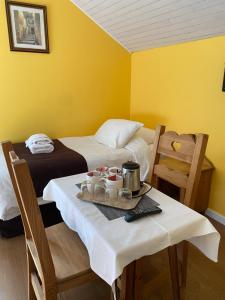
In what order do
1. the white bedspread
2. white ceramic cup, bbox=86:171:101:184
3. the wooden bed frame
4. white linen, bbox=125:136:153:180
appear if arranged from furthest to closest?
white linen, bbox=125:136:153:180 → the wooden bed frame → the white bedspread → white ceramic cup, bbox=86:171:101:184

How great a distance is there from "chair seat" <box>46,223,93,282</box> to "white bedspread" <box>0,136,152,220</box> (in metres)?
0.63

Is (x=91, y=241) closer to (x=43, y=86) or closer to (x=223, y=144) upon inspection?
(x=223, y=144)

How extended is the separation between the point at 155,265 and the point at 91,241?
0.99 m

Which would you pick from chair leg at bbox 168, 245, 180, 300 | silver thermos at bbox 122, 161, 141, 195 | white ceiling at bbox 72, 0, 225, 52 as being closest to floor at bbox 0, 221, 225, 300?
chair leg at bbox 168, 245, 180, 300

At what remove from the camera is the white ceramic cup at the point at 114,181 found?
3.77 feet

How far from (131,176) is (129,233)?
1.10 ft

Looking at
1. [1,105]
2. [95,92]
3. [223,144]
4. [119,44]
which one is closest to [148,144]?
[223,144]

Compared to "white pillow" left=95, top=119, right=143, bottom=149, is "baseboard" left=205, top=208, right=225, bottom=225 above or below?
below

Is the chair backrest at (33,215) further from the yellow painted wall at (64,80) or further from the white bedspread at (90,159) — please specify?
the yellow painted wall at (64,80)

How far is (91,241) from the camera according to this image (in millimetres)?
941

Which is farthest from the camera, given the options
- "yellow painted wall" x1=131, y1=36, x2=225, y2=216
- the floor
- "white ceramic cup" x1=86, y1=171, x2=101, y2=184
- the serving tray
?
"yellow painted wall" x1=131, y1=36, x2=225, y2=216

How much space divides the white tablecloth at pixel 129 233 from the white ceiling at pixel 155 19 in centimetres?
156

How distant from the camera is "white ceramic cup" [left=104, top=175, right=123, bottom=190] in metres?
1.15

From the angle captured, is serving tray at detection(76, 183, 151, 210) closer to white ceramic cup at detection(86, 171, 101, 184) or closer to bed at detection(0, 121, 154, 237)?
white ceramic cup at detection(86, 171, 101, 184)
